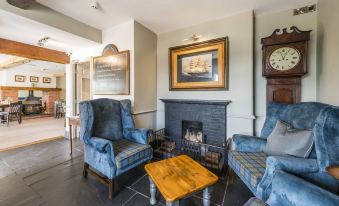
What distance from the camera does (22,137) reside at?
3932mm

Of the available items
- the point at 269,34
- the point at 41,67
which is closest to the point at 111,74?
the point at 269,34

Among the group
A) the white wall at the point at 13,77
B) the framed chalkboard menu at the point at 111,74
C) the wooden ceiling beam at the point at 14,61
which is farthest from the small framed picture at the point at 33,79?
the framed chalkboard menu at the point at 111,74

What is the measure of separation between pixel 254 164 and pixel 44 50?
4.73 meters

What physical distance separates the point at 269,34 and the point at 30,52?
4786 millimetres

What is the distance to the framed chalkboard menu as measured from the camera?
2.80 metres

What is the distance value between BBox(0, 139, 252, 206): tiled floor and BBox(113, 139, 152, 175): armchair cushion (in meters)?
0.30

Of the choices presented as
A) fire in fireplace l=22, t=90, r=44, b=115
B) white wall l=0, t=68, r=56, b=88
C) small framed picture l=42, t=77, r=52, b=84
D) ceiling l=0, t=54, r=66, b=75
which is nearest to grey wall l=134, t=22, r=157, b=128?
ceiling l=0, t=54, r=66, b=75

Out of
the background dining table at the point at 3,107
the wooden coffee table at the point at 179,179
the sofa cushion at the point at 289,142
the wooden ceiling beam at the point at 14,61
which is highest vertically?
the wooden ceiling beam at the point at 14,61

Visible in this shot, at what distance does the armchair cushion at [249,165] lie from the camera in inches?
53.8

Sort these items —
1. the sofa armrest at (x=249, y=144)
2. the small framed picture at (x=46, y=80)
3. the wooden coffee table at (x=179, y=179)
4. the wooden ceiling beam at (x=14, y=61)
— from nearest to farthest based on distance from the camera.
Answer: the wooden coffee table at (x=179, y=179), the sofa armrest at (x=249, y=144), the wooden ceiling beam at (x=14, y=61), the small framed picture at (x=46, y=80)

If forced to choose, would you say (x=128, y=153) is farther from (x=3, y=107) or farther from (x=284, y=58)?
(x=3, y=107)

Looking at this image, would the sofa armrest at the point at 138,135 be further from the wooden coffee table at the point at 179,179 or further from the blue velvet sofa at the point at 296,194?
the blue velvet sofa at the point at 296,194

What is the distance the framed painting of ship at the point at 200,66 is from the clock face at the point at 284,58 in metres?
0.67

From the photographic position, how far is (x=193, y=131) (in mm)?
2916
